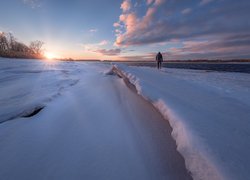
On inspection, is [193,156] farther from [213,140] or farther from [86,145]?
[86,145]

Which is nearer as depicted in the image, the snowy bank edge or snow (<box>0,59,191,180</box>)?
the snowy bank edge

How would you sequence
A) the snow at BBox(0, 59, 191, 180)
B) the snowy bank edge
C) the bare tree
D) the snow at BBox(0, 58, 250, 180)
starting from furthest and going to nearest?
1. the bare tree
2. the snow at BBox(0, 59, 191, 180)
3. the snow at BBox(0, 58, 250, 180)
4. the snowy bank edge

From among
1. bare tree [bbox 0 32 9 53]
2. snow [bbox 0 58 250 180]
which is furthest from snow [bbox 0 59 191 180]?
bare tree [bbox 0 32 9 53]

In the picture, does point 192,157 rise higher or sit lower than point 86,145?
higher

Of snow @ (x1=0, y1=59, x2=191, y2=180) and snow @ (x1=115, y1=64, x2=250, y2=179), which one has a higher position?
snow @ (x1=115, y1=64, x2=250, y2=179)

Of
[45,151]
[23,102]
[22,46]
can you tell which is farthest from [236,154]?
[22,46]

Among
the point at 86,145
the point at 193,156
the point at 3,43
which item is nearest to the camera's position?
the point at 193,156

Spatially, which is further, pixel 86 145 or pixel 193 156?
pixel 86 145

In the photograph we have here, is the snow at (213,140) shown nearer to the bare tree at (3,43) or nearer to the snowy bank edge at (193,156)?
the snowy bank edge at (193,156)

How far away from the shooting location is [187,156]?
94cm

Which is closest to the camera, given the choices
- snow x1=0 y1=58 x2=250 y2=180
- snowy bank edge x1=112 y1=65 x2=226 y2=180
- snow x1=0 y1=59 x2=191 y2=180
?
snowy bank edge x1=112 y1=65 x2=226 y2=180

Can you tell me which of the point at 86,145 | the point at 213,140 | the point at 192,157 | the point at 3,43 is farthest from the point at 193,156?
the point at 3,43

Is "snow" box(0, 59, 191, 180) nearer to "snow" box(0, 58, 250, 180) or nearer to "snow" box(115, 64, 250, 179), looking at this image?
"snow" box(0, 58, 250, 180)

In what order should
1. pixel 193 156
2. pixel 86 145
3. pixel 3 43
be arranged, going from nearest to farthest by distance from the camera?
pixel 193 156
pixel 86 145
pixel 3 43
